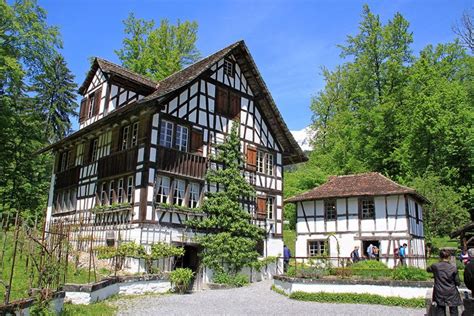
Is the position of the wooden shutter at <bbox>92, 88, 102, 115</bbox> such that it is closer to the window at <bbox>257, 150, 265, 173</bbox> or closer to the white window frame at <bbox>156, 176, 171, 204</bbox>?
the white window frame at <bbox>156, 176, 171, 204</bbox>

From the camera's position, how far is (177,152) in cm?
2150

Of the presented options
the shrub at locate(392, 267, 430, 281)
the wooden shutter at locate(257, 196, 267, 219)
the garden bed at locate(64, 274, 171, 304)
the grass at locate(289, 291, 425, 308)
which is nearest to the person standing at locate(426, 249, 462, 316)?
the grass at locate(289, 291, 425, 308)

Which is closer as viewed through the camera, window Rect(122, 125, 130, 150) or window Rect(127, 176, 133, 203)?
window Rect(127, 176, 133, 203)

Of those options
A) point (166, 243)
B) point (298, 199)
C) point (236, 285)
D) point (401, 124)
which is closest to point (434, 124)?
point (401, 124)

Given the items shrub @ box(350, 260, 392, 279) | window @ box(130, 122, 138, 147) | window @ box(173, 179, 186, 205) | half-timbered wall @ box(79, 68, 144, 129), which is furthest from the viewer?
half-timbered wall @ box(79, 68, 144, 129)

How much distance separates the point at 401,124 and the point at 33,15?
28889mm

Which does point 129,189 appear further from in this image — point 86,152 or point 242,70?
point 242,70

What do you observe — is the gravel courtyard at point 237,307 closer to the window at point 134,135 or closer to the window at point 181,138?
the window at point 181,138

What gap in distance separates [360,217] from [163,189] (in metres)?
12.8

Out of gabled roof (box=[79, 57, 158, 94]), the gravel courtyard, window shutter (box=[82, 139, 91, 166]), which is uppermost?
gabled roof (box=[79, 57, 158, 94])

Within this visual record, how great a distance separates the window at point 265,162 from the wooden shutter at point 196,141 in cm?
490

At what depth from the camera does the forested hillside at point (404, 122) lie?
110 ft

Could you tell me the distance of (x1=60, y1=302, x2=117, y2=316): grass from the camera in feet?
36.1

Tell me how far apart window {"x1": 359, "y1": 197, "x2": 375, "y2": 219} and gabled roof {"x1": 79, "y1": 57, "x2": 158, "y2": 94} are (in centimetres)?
1420
